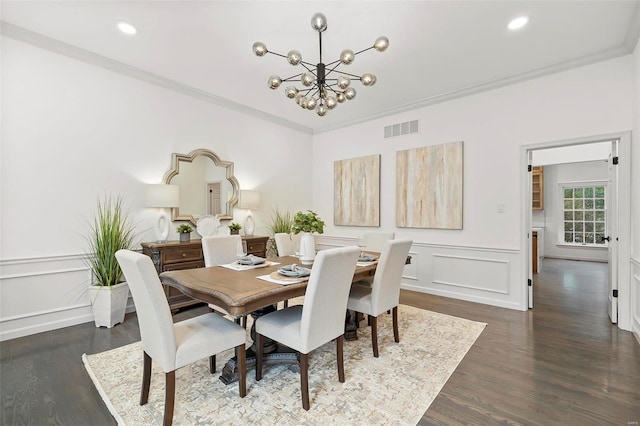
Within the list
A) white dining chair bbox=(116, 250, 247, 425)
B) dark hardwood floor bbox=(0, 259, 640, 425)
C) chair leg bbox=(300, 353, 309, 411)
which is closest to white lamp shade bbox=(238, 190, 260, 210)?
dark hardwood floor bbox=(0, 259, 640, 425)

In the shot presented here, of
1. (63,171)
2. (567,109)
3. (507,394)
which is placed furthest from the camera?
(567,109)

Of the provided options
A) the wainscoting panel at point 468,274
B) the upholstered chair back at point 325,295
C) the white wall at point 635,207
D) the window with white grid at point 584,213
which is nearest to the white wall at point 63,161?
the upholstered chair back at point 325,295

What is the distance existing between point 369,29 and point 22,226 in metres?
3.72

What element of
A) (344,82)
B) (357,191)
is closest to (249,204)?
(357,191)

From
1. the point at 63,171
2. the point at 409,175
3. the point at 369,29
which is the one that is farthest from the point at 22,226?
the point at 409,175

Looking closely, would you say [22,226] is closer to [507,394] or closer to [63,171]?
[63,171]

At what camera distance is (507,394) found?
195 cm

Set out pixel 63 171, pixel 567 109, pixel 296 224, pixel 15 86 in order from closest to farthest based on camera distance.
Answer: pixel 296 224 < pixel 15 86 < pixel 63 171 < pixel 567 109

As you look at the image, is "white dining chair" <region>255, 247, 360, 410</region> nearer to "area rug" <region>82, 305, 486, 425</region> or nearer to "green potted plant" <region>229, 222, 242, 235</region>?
"area rug" <region>82, 305, 486, 425</region>

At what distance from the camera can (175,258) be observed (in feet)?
11.4

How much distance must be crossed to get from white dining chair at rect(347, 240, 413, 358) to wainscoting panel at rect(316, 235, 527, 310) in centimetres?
181

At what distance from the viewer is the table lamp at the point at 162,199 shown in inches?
137

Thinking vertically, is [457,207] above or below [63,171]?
below

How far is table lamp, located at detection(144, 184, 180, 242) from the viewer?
3490mm
